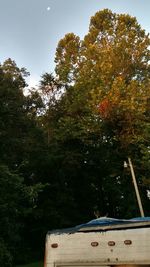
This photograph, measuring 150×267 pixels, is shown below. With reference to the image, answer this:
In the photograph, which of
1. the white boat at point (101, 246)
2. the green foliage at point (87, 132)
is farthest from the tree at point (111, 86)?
the white boat at point (101, 246)

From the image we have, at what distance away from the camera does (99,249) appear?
215 inches

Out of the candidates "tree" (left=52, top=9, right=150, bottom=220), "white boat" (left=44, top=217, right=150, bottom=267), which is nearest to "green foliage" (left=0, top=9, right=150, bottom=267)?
"tree" (left=52, top=9, right=150, bottom=220)

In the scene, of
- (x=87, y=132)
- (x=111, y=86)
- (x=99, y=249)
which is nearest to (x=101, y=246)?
(x=99, y=249)

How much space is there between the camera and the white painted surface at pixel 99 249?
5.22m

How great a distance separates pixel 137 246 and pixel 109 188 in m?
31.5

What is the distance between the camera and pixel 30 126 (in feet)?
103

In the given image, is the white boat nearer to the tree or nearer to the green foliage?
the green foliage

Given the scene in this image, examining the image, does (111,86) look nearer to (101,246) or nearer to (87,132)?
(87,132)

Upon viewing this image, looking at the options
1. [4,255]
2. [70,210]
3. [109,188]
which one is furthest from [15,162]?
[4,255]

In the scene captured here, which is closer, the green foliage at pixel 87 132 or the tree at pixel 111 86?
the green foliage at pixel 87 132

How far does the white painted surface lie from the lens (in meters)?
5.22

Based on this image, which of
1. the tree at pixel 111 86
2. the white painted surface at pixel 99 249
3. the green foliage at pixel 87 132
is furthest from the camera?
the tree at pixel 111 86

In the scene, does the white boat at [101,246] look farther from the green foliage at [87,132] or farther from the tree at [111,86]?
the tree at [111,86]

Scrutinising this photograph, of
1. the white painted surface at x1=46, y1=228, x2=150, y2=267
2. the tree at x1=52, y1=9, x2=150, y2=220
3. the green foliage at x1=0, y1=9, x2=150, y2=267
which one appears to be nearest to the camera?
the white painted surface at x1=46, y1=228, x2=150, y2=267
